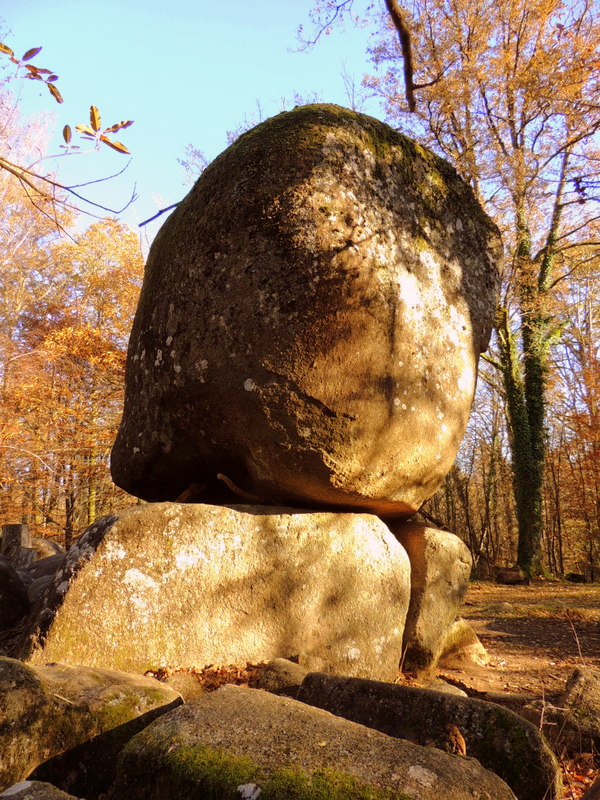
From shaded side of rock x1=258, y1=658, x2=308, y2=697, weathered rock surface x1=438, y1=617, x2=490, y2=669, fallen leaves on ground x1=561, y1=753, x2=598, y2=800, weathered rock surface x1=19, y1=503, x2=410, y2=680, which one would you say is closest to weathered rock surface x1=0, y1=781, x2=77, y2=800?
weathered rock surface x1=19, y1=503, x2=410, y2=680

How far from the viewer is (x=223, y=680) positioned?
8.35 feet

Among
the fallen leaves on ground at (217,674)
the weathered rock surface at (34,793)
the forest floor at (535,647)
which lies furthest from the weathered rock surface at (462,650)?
the weathered rock surface at (34,793)


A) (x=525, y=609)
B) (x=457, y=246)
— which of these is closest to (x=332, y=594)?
(x=457, y=246)

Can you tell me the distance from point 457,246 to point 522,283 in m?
8.96

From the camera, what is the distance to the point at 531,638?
545 cm

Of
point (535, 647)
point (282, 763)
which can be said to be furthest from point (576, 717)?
point (535, 647)

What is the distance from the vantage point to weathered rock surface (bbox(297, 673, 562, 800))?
1.80 meters

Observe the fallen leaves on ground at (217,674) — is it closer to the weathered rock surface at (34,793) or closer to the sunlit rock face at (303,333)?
the sunlit rock face at (303,333)

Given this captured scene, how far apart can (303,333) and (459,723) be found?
1939 mm

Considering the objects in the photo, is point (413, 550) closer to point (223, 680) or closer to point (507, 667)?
point (507, 667)

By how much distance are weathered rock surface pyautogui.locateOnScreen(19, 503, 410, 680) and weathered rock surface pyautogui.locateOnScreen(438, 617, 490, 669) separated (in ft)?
3.57

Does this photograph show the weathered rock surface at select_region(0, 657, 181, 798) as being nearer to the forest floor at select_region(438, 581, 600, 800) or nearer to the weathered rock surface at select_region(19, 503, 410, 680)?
the weathered rock surface at select_region(19, 503, 410, 680)

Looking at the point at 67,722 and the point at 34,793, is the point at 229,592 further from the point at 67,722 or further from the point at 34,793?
the point at 34,793

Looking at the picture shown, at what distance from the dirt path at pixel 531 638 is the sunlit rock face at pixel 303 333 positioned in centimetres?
140
